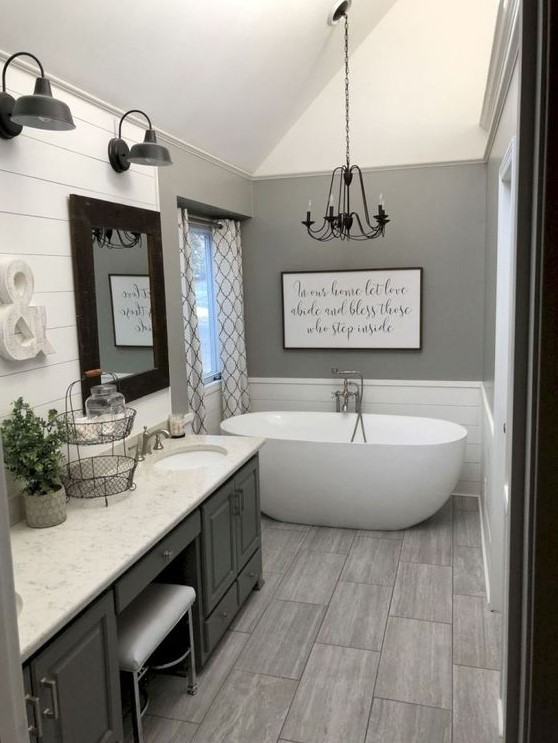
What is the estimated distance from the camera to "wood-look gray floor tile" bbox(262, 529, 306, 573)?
3496 millimetres

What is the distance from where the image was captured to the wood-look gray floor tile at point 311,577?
124 inches

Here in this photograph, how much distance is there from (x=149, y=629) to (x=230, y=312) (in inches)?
113

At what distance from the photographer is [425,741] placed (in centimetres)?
212

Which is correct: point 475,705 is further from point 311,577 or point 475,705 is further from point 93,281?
point 93,281

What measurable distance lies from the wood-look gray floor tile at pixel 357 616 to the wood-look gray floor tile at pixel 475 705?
395 mm

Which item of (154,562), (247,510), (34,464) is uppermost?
(34,464)

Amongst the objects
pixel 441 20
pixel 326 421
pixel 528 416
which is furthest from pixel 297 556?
pixel 441 20

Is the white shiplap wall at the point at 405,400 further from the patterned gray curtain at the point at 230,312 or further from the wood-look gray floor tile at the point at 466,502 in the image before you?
the patterned gray curtain at the point at 230,312

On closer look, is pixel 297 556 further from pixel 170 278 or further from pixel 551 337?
pixel 551 337

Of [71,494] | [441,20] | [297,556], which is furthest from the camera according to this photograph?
[441,20]

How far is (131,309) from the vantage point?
2961mm

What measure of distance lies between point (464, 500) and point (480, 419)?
2.00 feet

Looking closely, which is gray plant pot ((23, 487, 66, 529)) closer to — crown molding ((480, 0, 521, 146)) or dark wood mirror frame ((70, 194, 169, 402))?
dark wood mirror frame ((70, 194, 169, 402))

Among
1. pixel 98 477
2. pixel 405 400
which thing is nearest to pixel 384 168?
pixel 405 400
